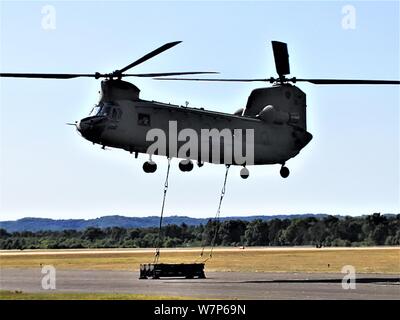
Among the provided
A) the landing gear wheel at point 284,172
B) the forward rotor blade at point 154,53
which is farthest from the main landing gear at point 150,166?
the landing gear wheel at point 284,172

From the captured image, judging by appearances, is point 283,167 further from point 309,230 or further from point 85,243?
point 85,243

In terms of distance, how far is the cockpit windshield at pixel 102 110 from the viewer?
5122cm

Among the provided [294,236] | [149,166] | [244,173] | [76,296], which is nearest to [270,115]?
[244,173]

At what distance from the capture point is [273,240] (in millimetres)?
191250

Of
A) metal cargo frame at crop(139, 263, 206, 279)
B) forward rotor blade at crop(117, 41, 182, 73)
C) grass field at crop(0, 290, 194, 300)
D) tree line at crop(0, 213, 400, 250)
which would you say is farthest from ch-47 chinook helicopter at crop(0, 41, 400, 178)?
tree line at crop(0, 213, 400, 250)

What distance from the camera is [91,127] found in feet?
166

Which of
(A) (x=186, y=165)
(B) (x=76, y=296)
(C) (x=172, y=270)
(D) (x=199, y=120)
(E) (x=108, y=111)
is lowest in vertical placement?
(B) (x=76, y=296)

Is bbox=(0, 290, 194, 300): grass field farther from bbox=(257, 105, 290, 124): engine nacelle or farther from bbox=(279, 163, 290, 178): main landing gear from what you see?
bbox=(257, 105, 290, 124): engine nacelle

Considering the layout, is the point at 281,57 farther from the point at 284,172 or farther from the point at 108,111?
the point at 108,111

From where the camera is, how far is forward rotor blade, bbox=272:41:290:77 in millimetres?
56406

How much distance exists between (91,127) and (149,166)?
16.8 feet

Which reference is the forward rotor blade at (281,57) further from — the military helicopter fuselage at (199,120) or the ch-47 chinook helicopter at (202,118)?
the military helicopter fuselage at (199,120)

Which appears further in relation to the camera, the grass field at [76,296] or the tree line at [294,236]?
the tree line at [294,236]
